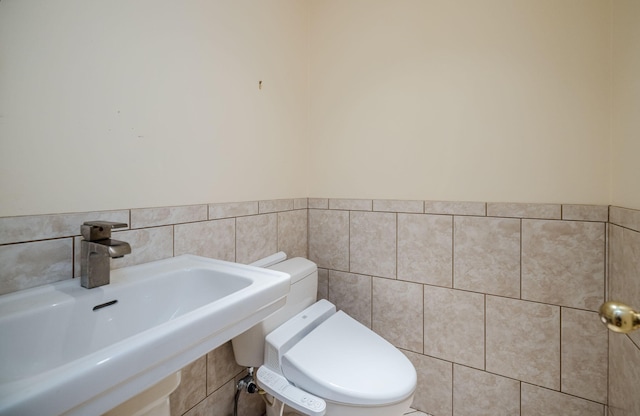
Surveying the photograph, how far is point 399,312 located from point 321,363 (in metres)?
0.58

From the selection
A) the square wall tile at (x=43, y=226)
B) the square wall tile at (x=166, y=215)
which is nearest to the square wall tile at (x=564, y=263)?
the square wall tile at (x=166, y=215)

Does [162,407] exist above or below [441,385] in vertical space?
above

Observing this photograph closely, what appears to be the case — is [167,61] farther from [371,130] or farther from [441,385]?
[441,385]

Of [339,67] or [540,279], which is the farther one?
[339,67]

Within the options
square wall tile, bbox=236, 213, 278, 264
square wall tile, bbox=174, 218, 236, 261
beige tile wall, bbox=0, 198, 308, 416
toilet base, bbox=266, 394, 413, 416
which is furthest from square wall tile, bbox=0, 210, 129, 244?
toilet base, bbox=266, 394, 413, 416

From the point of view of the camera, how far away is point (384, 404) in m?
0.87

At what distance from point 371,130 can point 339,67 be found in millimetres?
419

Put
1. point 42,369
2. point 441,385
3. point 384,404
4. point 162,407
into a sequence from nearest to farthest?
1. point 42,369
2. point 162,407
3. point 384,404
4. point 441,385

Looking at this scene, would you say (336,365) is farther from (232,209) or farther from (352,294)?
(232,209)

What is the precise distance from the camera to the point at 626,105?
933mm

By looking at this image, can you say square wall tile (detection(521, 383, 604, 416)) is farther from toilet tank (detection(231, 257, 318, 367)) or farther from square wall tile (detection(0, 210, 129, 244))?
square wall tile (detection(0, 210, 129, 244))

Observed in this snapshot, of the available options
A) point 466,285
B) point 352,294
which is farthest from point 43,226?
point 466,285

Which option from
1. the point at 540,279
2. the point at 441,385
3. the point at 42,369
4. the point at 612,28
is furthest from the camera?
the point at 441,385

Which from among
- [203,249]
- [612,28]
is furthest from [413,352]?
[612,28]
